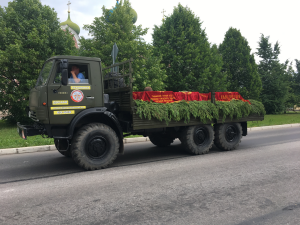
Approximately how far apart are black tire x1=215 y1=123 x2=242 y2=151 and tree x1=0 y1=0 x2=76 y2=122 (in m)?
11.6

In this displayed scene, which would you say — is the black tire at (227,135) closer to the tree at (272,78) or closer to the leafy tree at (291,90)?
the tree at (272,78)

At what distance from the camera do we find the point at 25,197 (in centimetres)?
420

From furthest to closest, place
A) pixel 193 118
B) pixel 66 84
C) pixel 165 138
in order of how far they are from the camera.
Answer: pixel 165 138 → pixel 193 118 → pixel 66 84

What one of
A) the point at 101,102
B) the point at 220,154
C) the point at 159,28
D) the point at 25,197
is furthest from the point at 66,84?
the point at 159,28

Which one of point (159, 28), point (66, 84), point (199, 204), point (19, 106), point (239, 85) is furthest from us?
point (239, 85)

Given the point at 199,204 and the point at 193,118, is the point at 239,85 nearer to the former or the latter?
the point at 193,118

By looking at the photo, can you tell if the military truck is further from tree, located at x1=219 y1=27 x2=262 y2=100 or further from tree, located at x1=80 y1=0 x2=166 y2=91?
tree, located at x1=219 y1=27 x2=262 y2=100

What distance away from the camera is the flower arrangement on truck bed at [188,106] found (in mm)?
6590

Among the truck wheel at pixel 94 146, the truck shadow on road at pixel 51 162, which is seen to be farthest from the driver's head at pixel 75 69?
the truck shadow on road at pixel 51 162

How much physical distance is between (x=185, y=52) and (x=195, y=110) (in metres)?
16.9

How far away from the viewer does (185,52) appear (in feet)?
76.0

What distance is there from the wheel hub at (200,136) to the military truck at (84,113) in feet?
2.94

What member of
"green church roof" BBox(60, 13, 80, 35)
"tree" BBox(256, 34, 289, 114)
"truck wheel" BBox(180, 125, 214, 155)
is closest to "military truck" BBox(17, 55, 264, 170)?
"truck wheel" BBox(180, 125, 214, 155)

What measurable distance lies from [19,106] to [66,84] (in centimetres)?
1238
